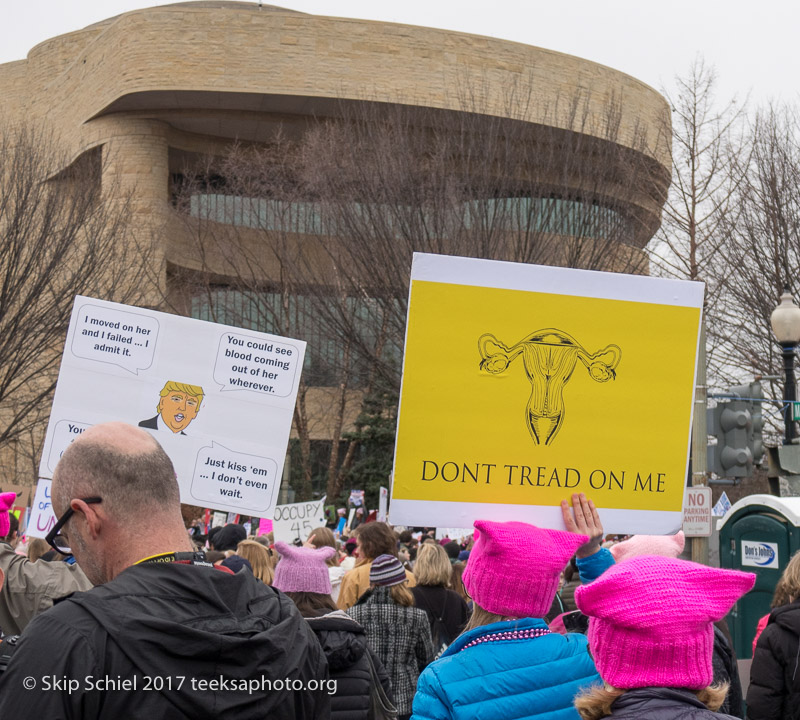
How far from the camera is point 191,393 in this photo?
5.50 metres

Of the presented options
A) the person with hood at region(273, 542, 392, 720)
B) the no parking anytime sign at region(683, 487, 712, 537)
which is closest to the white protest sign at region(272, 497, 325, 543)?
the no parking anytime sign at region(683, 487, 712, 537)

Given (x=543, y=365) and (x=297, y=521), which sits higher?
(x=543, y=365)

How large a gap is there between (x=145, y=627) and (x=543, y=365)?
2.05 metres

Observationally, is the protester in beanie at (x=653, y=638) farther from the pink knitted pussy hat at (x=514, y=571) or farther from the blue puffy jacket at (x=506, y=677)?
the pink knitted pussy hat at (x=514, y=571)

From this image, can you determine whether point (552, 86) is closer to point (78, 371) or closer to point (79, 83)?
point (79, 83)

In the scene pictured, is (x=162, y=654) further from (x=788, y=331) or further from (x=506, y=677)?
(x=788, y=331)

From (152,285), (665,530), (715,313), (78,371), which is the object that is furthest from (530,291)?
(152,285)

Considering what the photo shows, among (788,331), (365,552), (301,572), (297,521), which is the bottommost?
(297,521)

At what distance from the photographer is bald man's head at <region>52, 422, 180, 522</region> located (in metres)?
2.27

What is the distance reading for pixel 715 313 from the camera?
22.9 m

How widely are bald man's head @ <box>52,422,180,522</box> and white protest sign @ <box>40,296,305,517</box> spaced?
300 cm

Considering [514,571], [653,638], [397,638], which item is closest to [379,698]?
[397,638]

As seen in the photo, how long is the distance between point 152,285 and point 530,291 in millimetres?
27038

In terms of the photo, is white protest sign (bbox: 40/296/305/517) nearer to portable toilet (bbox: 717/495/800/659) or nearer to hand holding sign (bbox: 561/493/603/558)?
hand holding sign (bbox: 561/493/603/558)
